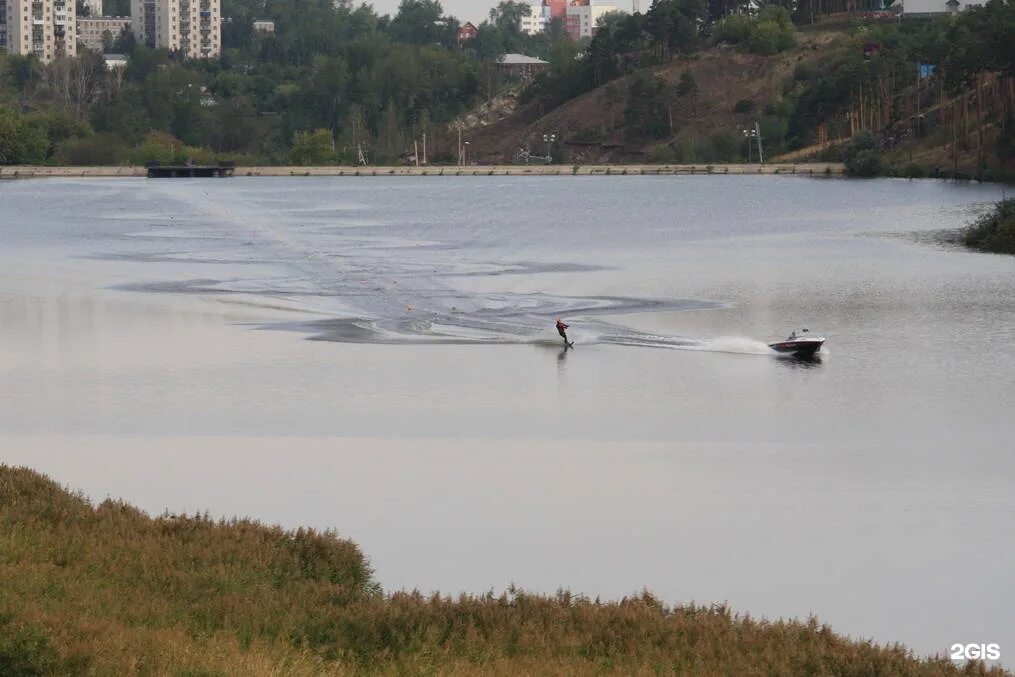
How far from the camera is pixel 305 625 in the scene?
54.7ft

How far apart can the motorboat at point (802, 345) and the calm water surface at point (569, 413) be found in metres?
0.51

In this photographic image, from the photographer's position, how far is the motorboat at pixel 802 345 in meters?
38.4

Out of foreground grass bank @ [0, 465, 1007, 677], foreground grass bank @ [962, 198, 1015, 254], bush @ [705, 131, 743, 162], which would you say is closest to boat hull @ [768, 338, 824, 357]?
foreground grass bank @ [0, 465, 1007, 677]

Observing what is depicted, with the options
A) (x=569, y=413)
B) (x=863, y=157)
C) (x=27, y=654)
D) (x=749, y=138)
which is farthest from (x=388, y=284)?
(x=749, y=138)

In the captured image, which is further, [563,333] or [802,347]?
[563,333]

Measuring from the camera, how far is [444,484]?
2552 centimetres

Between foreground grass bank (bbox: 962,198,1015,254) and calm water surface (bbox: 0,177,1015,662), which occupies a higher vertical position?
foreground grass bank (bbox: 962,198,1015,254)

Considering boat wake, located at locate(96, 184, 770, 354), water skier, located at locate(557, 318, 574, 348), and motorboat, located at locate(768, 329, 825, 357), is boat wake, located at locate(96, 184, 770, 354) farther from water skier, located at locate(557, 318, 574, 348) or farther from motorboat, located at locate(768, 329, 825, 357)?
motorboat, located at locate(768, 329, 825, 357)

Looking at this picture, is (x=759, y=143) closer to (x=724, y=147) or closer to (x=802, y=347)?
(x=724, y=147)

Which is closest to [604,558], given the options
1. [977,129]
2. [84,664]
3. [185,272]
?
[84,664]

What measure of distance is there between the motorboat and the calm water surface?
51 centimetres

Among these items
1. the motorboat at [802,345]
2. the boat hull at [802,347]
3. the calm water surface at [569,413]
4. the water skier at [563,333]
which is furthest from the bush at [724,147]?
the boat hull at [802,347]

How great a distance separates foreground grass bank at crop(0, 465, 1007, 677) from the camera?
1484cm

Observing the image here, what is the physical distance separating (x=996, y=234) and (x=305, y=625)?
60.6 meters
